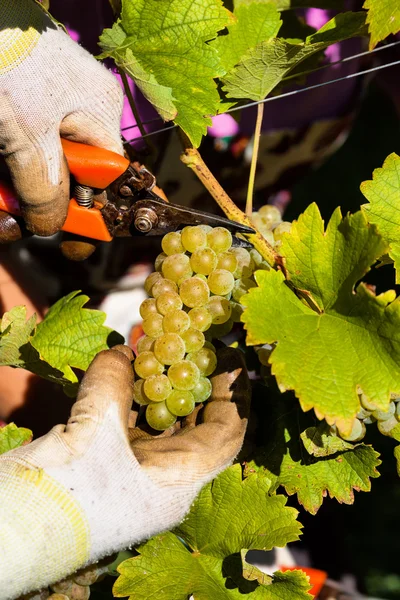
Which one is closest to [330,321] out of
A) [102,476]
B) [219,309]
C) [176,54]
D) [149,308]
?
[219,309]

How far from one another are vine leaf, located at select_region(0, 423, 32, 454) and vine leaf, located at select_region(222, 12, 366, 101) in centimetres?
67

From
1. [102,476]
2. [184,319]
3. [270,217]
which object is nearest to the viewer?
[102,476]

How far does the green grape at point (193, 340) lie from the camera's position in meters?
0.95

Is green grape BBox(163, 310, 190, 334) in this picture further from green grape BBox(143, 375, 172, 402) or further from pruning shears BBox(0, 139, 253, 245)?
pruning shears BBox(0, 139, 253, 245)

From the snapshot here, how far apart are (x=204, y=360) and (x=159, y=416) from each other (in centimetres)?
10

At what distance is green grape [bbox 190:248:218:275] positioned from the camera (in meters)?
0.98

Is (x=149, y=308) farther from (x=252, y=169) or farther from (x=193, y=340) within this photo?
(x=252, y=169)

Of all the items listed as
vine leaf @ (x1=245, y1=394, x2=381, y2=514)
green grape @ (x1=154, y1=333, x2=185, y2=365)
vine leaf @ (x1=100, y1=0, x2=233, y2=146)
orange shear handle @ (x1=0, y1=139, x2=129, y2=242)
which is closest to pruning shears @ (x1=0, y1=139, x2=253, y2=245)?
orange shear handle @ (x1=0, y1=139, x2=129, y2=242)

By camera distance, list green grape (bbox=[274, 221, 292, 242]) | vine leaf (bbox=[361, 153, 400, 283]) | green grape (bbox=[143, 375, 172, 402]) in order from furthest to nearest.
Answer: green grape (bbox=[274, 221, 292, 242]) → vine leaf (bbox=[361, 153, 400, 283]) → green grape (bbox=[143, 375, 172, 402])

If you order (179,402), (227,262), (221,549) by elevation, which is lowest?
(221,549)

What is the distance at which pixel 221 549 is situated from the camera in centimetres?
104

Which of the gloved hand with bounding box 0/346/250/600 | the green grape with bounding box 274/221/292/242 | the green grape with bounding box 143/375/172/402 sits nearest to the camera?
the gloved hand with bounding box 0/346/250/600

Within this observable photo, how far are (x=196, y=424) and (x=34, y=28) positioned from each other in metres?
0.66

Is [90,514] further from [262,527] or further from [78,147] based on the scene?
[78,147]
